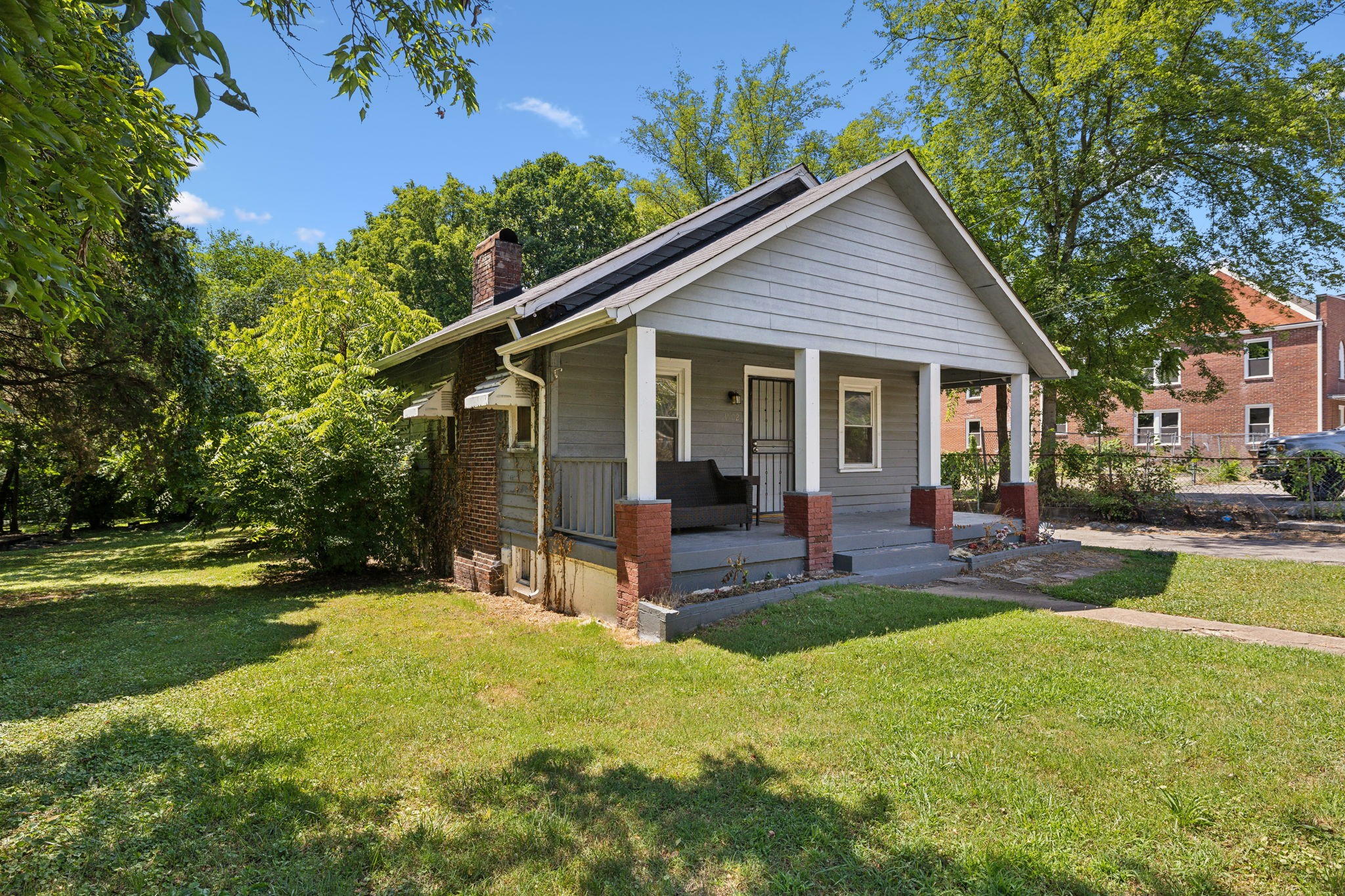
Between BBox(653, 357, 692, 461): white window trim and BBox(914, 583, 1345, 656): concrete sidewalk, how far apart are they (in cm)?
360

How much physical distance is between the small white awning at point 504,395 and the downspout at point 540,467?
0.35 feet

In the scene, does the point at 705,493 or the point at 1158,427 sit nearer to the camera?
the point at 705,493

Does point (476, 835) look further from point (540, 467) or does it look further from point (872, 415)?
point (872, 415)

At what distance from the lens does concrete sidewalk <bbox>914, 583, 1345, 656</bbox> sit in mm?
5656

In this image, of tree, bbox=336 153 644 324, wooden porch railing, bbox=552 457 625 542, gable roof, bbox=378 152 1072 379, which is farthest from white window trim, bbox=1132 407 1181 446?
wooden porch railing, bbox=552 457 625 542

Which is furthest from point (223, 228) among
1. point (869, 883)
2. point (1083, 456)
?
point (869, 883)

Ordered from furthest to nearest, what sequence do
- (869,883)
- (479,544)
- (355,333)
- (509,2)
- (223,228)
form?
(223,228)
(355,333)
(479,544)
(509,2)
(869,883)

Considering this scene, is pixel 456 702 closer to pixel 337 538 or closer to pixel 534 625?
pixel 534 625

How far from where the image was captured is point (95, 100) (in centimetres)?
400

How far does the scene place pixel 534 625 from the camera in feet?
23.5

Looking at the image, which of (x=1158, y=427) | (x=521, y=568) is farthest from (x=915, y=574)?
(x=1158, y=427)

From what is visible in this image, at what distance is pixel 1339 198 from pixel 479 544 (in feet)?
59.2

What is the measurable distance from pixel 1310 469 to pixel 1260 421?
17971mm

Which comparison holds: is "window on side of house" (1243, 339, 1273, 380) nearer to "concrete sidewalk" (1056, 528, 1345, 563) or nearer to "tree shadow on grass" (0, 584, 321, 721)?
"concrete sidewalk" (1056, 528, 1345, 563)
